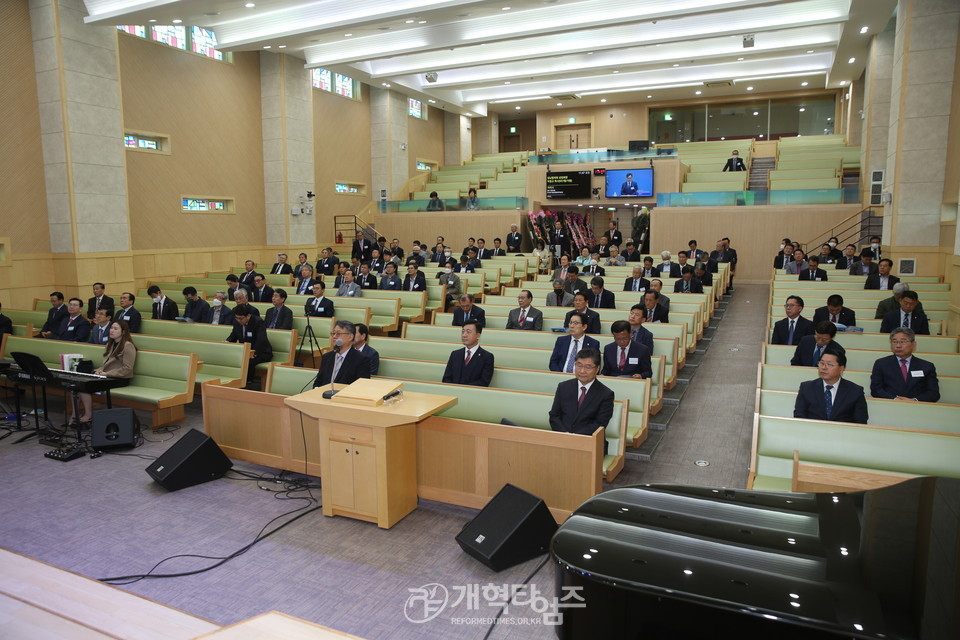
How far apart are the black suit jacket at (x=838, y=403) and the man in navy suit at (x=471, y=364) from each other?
252 centimetres

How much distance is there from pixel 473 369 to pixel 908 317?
197 inches

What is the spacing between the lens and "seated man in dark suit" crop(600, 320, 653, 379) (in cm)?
588

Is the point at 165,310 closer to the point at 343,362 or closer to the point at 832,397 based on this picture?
the point at 343,362

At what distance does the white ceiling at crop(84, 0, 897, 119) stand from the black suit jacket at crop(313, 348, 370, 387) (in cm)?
857

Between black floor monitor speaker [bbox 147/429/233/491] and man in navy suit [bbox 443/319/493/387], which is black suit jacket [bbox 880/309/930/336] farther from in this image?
black floor monitor speaker [bbox 147/429/233/491]

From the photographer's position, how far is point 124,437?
5832mm

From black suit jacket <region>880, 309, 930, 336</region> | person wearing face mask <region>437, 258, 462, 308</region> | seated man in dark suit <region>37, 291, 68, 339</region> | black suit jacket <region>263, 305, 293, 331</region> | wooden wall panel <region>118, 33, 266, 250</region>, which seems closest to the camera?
black suit jacket <region>880, 309, 930, 336</region>

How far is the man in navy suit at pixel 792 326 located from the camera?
6.71 meters

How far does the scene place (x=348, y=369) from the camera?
5559 millimetres

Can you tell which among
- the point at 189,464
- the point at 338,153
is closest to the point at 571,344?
the point at 189,464

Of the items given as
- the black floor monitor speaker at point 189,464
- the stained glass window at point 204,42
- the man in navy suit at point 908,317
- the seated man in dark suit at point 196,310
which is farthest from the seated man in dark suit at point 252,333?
the stained glass window at point 204,42

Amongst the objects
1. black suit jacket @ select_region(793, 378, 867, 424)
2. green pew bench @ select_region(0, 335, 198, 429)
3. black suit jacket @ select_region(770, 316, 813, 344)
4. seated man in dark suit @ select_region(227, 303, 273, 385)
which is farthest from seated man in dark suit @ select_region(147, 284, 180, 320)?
black suit jacket @ select_region(793, 378, 867, 424)

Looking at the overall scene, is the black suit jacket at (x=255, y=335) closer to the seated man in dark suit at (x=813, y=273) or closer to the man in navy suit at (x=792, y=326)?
the man in navy suit at (x=792, y=326)

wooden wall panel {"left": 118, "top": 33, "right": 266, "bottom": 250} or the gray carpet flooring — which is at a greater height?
wooden wall panel {"left": 118, "top": 33, "right": 266, "bottom": 250}
